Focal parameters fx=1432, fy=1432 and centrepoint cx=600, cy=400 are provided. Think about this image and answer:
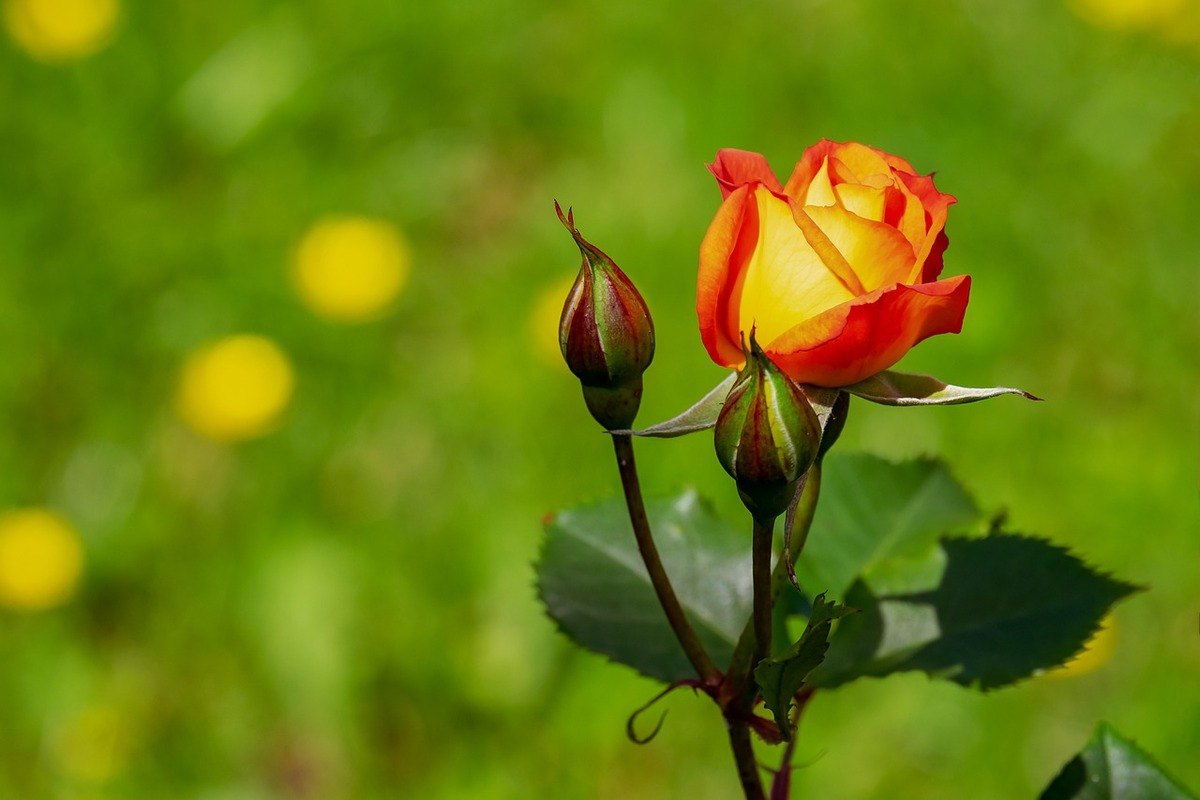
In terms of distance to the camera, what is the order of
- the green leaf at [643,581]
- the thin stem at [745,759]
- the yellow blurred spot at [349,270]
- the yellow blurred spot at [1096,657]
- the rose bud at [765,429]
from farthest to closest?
1. the yellow blurred spot at [349,270]
2. the yellow blurred spot at [1096,657]
3. the green leaf at [643,581]
4. the thin stem at [745,759]
5. the rose bud at [765,429]


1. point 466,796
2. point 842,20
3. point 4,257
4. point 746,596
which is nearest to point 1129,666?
point 466,796

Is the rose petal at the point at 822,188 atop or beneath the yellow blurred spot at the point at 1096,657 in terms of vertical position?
atop

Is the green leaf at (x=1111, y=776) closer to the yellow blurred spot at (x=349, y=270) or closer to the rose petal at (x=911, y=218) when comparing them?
the rose petal at (x=911, y=218)

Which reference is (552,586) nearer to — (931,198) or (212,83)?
(931,198)

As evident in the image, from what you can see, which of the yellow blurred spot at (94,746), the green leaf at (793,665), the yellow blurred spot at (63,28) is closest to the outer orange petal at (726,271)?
the green leaf at (793,665)

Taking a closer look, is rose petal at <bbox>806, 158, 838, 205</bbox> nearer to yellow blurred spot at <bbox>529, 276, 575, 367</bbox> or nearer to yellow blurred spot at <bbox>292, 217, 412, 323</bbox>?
yellow blurred spot at <bbox>529, 276, 575, 367</bbox>

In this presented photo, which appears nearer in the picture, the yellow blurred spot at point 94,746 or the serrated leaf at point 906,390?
the serrated leaf at point 906,390

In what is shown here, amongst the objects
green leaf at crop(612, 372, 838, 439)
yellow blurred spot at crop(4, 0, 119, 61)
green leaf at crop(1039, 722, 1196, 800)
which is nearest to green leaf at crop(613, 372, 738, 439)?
green leaf at crop(612, 372, 838, 439)
